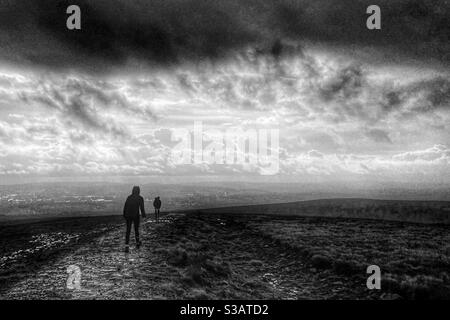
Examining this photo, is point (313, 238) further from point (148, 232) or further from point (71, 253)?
point (71, 253)

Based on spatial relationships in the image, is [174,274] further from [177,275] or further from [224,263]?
[224,263]

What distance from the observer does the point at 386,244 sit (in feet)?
78.0

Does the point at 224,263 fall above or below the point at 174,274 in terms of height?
below

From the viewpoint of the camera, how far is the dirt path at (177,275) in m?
11.4

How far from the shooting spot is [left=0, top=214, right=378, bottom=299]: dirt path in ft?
37.5

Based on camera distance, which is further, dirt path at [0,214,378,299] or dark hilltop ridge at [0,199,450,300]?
dark hilltop ridge at [0,199,450,300]

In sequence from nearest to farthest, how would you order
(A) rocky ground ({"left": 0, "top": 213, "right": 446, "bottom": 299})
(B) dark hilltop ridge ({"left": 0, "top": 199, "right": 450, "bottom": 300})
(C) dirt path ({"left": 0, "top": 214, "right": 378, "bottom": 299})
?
(C) dirt path ({"left": 0, "top": 214, "right": 378, "bottom": 299}), (A) rocky ground ({"left": 0, "top": 213, "right": 446, "bottom": 299}), (B) dark hilltop ridge ({"left": 0, "top": 199, "right": 450, "bottom": 300})

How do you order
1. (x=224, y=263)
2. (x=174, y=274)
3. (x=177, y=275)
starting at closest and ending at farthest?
(x=177, y=275), (x=174, y=274), (x=224, y=263)

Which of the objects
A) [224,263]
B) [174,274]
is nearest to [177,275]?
[174,274]

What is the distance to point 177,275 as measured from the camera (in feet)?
44.9

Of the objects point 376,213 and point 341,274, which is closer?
point 341,274

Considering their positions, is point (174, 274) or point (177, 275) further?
point (174, 274)
